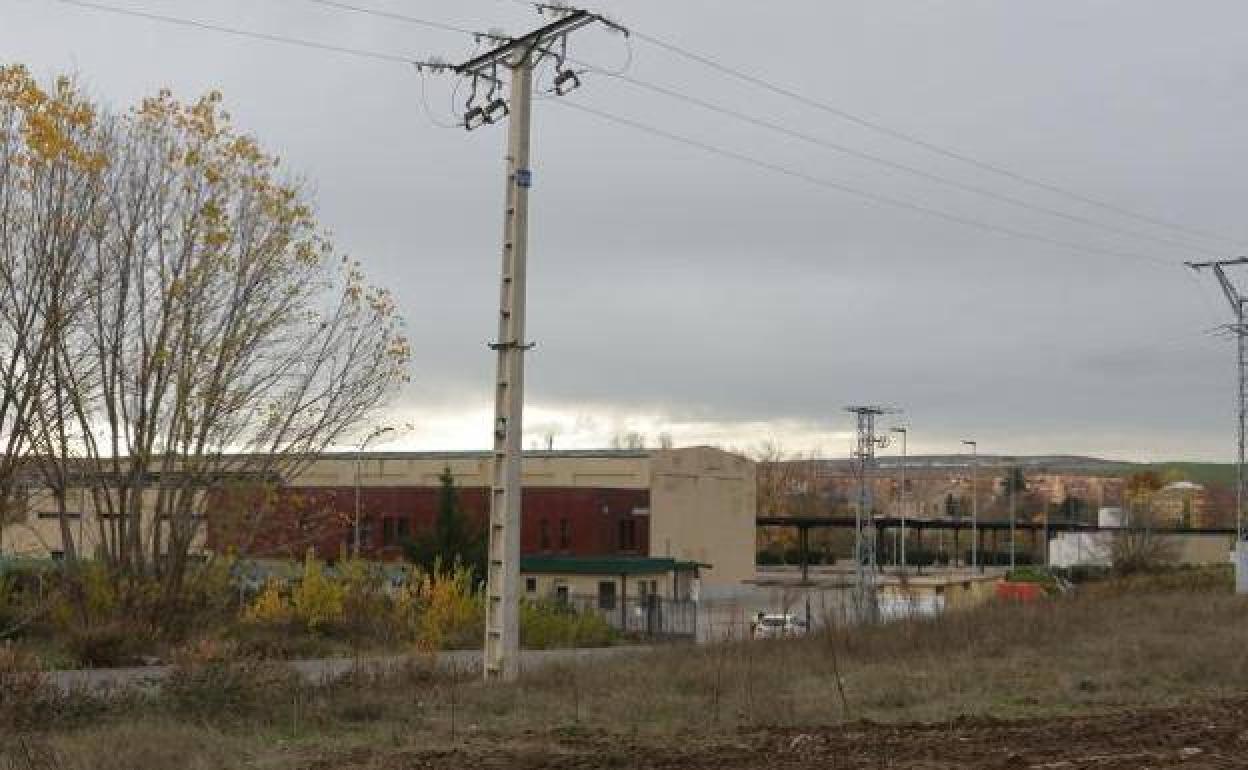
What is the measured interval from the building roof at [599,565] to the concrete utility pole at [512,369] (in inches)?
1717

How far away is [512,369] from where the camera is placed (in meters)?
19.2

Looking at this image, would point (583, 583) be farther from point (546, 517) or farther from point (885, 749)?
point (885, 749)

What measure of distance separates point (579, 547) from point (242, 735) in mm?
56629

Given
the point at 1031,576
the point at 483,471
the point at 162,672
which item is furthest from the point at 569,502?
the point at 162,672

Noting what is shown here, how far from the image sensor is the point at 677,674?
60.3 ft

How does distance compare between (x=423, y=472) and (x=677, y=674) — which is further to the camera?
(x=423, y=472)

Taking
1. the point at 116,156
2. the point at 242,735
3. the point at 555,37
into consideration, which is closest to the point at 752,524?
the point at 116,156

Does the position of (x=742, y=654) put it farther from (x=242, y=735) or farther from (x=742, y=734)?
(x=242, y=735)

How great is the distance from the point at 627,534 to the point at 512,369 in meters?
52.5

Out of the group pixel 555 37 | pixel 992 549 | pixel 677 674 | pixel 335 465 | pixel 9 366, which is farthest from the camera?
pixel 992 549

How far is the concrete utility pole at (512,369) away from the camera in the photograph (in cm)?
1900

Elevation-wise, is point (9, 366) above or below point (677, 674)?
above

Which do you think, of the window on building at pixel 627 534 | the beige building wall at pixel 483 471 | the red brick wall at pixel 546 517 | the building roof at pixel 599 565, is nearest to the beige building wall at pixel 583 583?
the building roof at pixel 599 565

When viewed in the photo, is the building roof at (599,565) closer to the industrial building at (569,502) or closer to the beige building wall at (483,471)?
the industrial building at (569,502)
